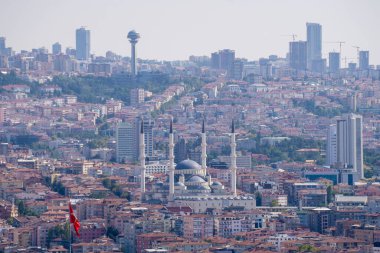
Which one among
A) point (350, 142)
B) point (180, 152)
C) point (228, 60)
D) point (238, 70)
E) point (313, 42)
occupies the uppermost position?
point (313, 42)

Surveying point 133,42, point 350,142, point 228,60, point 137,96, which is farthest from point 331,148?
point 228,60

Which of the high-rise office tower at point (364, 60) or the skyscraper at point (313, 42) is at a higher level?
the skyscraper at point (313, 42)

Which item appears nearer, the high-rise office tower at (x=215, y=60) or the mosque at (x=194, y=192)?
the mosque at (x=194, y=192)

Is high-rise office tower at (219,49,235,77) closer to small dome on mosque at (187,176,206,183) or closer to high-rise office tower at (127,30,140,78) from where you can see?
high-rise office tower at (127,30,140,78)

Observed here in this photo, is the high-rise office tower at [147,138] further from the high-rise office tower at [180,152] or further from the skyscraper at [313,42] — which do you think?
the skyscraper at [313,42]

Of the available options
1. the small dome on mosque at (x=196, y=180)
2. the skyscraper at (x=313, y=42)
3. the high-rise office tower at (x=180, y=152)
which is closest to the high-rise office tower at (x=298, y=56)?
the skyscraper at (x=313, y=42)

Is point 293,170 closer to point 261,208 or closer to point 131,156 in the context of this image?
point 131,156

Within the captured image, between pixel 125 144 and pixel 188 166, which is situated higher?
pixel 125 144

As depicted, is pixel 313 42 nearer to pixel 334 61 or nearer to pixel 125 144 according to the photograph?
pixel 334 61
